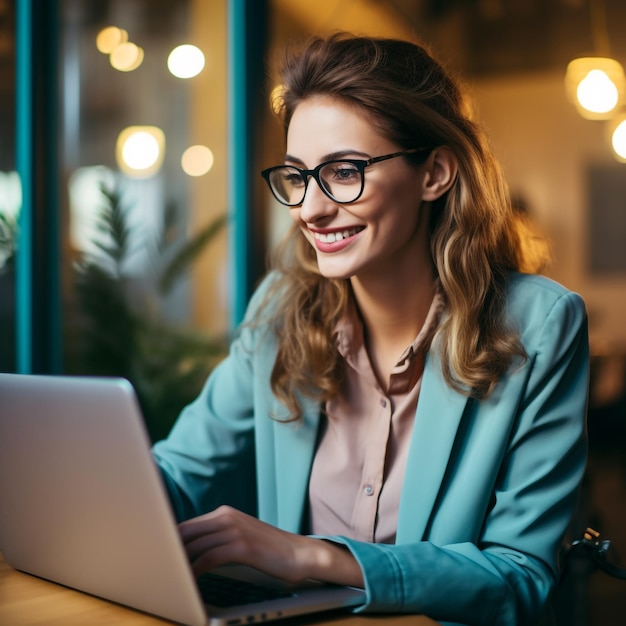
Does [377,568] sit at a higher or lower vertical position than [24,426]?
lower

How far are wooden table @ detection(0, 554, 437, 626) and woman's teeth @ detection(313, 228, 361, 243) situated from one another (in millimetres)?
703

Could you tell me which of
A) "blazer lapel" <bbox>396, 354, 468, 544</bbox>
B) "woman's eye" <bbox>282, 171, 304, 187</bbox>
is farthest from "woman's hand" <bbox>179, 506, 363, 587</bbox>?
"woman's eye" <bbox>282, 171, 304, 187</bbox>

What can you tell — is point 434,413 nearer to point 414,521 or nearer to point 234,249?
point 414,521

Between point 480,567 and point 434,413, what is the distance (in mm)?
318

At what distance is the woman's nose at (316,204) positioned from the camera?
1567mm

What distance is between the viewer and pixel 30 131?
3.23 meters

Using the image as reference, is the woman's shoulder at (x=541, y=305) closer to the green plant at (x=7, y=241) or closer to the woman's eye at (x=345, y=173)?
the woman's eye at (x=345, y=173)

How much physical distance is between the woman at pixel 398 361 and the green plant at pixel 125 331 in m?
1.70

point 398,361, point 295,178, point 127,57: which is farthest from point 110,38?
point 398,361

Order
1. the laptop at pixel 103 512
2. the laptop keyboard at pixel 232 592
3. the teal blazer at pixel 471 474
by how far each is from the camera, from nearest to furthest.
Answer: the laptop at pixel 103 512, the laptop keyboard at pixel 232 592, the teal blazer at pixel 471 474

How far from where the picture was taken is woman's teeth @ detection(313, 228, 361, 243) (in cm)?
158

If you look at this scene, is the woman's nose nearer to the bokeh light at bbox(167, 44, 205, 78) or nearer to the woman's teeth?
the woman's teeth

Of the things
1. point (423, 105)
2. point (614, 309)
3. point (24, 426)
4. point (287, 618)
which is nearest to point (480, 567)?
point (287, 618)

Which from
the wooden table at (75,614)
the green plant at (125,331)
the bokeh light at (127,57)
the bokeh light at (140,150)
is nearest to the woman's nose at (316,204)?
the wooden table at (75,614)
